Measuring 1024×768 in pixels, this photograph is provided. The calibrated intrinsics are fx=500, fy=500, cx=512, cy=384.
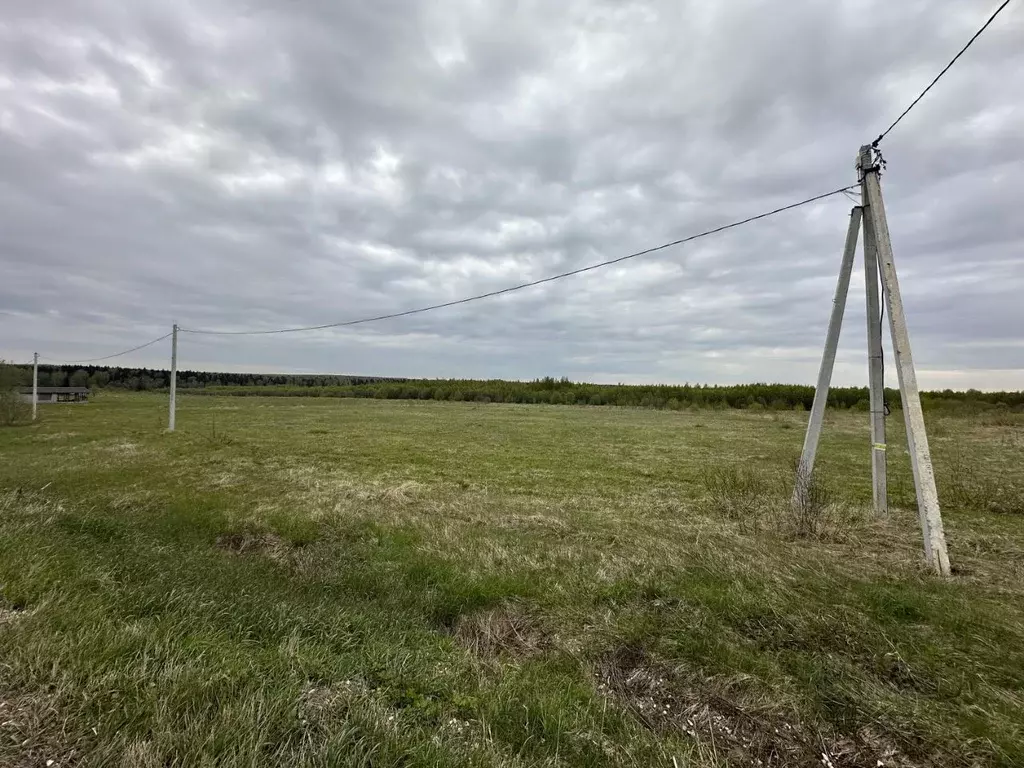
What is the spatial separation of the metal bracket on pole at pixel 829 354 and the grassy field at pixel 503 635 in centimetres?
67

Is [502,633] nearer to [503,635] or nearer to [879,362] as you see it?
[503,635]

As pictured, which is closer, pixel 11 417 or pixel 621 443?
pixel 621 443

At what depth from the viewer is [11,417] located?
106 feet

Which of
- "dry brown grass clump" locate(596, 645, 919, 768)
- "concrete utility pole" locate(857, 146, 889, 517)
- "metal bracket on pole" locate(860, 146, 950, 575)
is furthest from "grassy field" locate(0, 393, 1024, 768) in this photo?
"concrete utility pole" locate(857, 146, 889, 517)

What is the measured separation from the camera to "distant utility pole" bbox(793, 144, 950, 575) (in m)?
6.46

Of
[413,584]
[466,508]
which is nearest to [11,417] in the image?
[466,508]

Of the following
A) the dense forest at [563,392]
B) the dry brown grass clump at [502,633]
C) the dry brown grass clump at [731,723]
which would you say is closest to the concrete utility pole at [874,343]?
the dry brown grass clump at [731,723]

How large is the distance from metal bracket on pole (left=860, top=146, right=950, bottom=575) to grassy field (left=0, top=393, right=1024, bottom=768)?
51 centimetres

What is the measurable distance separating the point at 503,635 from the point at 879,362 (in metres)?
7.49

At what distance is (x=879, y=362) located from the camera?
8.20m

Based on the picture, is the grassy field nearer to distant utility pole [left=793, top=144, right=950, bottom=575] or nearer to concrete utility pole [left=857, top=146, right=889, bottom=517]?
distant utility pole [left=793, top=144, right=950, bottom=575]

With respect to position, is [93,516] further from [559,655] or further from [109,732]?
[559,655]

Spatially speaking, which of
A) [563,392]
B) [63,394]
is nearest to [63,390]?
[63,394]

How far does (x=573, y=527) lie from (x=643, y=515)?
1945 millimetres
